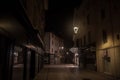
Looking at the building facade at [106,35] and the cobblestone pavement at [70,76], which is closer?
the cobblestone pavement at [70,76]

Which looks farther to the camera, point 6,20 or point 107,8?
point 107,8

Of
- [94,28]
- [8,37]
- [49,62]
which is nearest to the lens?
[8,37]

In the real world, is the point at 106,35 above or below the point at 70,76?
above

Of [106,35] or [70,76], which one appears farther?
[106,35]

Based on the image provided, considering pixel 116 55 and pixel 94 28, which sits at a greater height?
pixel 94 28

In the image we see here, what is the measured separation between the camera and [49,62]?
61.1 metres

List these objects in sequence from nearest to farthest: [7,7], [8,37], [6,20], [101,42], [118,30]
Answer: [7,7]
[6,20]
[8,37]
[118,30]
[101,42]


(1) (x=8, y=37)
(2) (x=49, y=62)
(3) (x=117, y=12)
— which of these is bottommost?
(2) (x=49, y=62)

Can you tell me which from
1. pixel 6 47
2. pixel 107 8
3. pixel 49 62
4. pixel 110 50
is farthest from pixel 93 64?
pixel 49 62

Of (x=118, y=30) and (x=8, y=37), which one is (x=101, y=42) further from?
(x=8, y=37)

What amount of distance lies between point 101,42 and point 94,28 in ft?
13.8

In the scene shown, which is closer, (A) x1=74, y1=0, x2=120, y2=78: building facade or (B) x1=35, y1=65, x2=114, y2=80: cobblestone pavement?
(B) x1=35, y1=65, x2=114, y2=80: cobblestone pavement

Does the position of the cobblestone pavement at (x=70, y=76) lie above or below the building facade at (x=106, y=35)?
below

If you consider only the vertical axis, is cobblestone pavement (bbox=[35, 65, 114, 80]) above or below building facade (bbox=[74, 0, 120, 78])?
below
